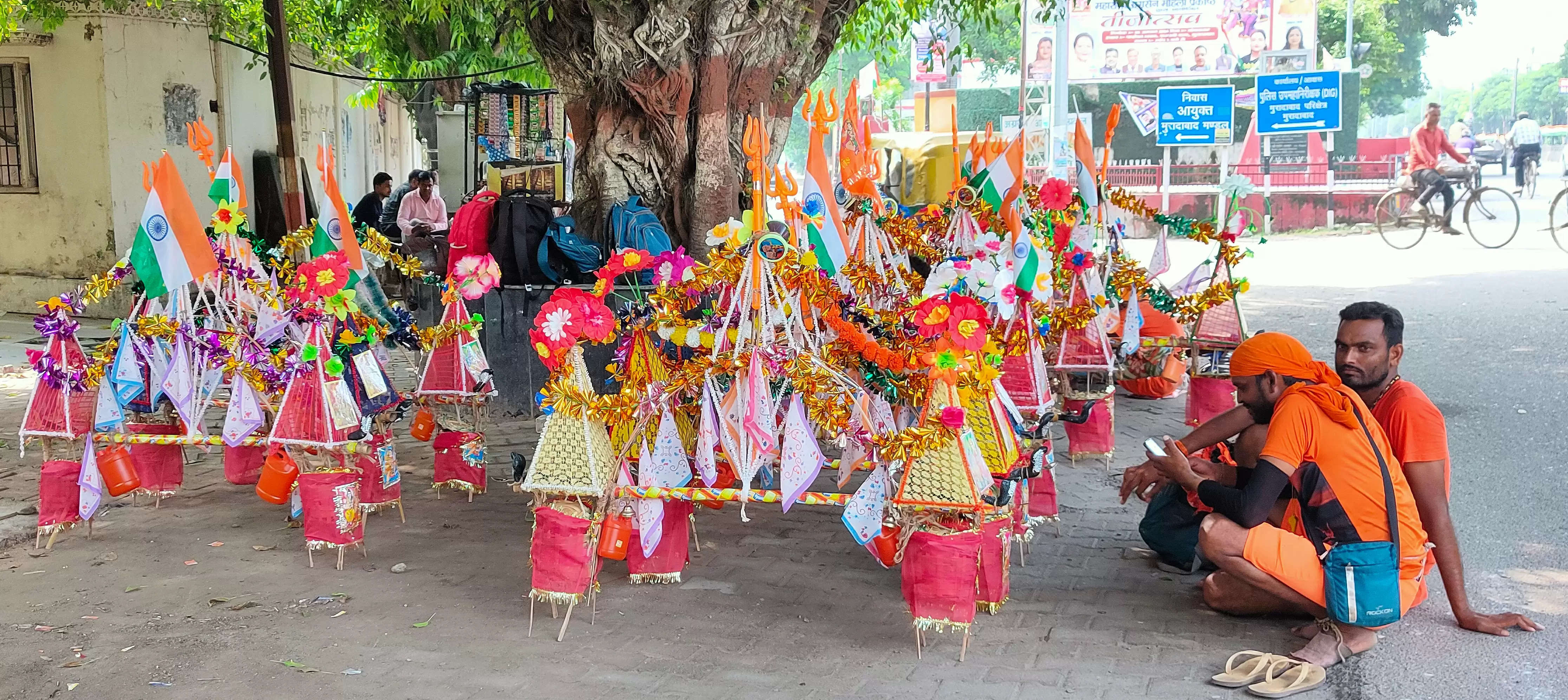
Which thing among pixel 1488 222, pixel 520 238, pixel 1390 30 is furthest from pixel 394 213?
pixel 1390 30

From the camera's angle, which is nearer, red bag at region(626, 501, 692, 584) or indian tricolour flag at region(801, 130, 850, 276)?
red bag at region(626, 501, 692, 584)

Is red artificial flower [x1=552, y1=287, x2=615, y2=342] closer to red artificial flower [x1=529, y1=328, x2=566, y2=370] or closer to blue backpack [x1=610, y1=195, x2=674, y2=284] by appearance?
red artificial flower [x1=529, y1=328, x2=566, y2=370]

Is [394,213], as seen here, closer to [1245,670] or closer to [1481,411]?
[1481,411]

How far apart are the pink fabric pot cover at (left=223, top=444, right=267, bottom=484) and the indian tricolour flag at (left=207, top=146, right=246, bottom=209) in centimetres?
108

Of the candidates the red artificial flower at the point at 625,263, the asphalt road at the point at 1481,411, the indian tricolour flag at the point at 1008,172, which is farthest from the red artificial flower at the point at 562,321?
the indian tricolour flag at the point at 1008,172

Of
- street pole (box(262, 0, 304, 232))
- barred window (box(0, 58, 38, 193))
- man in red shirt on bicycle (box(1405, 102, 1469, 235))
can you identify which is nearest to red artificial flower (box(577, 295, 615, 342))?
street pole (box(262, 0, 304, 232))

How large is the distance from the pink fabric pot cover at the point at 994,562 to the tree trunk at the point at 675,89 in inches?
154

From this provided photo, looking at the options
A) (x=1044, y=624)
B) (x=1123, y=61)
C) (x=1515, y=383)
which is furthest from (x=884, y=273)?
(x=1123, y=61)

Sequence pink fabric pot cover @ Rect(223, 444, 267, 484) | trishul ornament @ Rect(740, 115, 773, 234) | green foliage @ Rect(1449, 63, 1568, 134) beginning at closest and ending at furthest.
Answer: trishul ornament @ Rect(740, 115, 773, 234) → pink fabric pot cover @ Rect(223, 444, 267, 484) → green foliage @ Rect(1449, 63, 1568, 134)

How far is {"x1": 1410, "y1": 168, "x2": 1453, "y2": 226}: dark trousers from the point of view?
618 inches

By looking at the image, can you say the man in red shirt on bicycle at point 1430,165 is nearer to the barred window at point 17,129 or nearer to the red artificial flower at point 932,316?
the red artificial flower at point 932,316

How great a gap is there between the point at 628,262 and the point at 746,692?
4.88 ft

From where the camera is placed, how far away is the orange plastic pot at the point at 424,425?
5.59 m

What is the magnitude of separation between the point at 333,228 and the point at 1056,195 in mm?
3543
